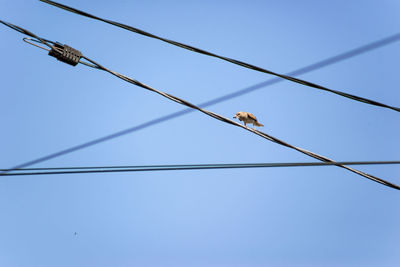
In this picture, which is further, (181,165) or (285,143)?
(285,143)

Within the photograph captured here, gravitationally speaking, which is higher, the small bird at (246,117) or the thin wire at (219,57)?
the small bird at (246,117)

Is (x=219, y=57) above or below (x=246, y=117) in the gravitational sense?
below

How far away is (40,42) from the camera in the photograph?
15.7ft

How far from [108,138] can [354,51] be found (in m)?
3.10

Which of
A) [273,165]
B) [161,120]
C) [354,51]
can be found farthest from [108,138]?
[354,51]

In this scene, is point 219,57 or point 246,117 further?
point 246,117

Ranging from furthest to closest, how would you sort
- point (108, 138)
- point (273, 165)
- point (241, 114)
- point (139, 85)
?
1. point (241, 114)
2. point (108, 138)
3. point (139, 85)
4. point (273, 165)

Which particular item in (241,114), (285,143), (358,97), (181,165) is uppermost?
(241,114)

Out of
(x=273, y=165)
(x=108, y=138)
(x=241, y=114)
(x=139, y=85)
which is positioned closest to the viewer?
(x=273, y=165)

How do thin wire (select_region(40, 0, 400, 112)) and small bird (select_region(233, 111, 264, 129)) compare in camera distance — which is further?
small bird (select_region(233, 111, 264, 129))

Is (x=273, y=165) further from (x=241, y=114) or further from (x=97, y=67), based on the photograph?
(x=241, y=114)

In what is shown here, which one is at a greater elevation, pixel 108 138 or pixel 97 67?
pixel 97 67

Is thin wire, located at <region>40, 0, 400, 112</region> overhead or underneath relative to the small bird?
underneath

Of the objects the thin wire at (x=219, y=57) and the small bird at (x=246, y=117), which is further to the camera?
the small bird at (x=246, y=117)
